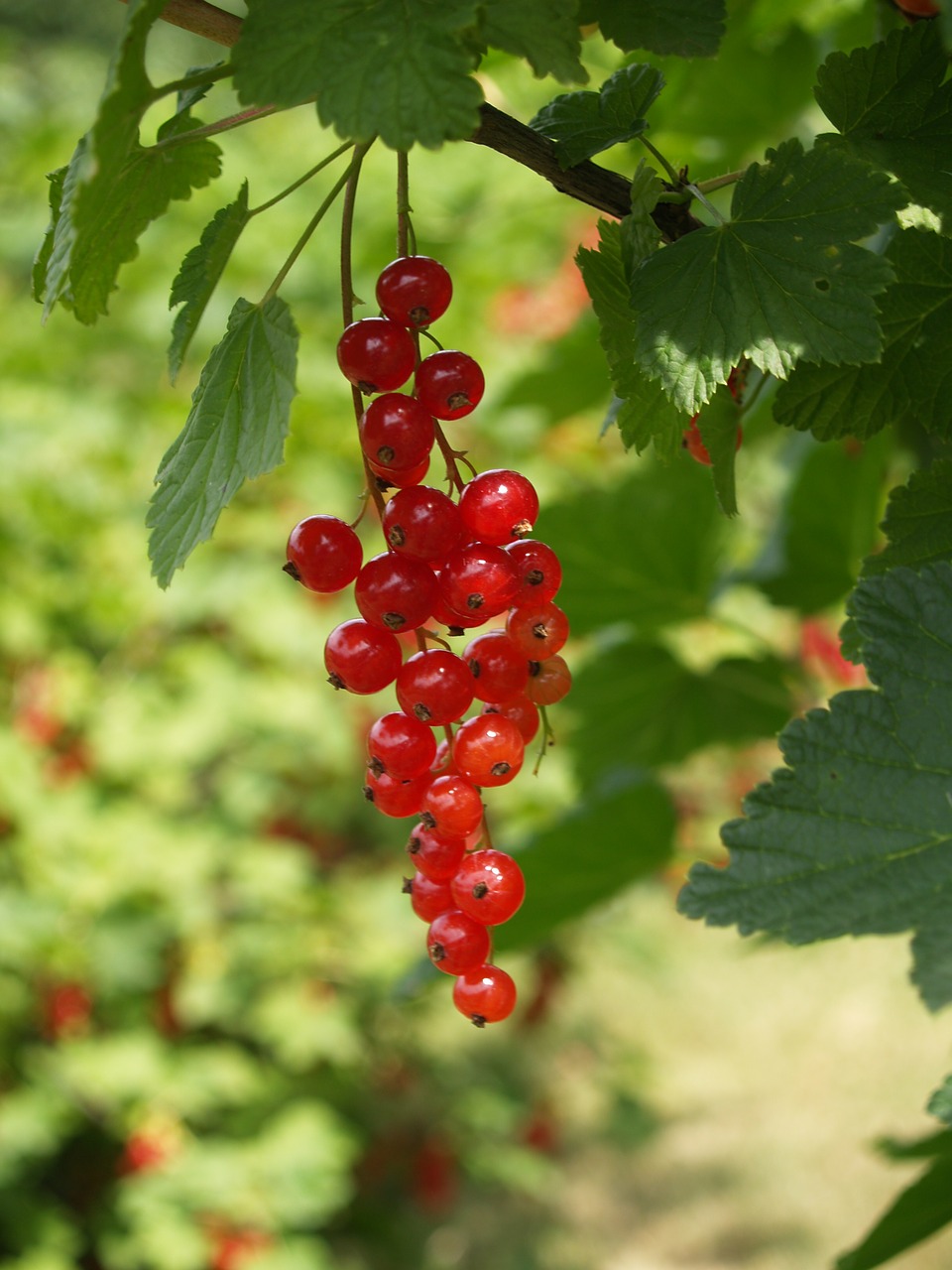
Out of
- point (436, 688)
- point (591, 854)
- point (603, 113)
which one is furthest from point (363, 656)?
point (591, 854)

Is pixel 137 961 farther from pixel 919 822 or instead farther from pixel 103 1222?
pixel 919 822

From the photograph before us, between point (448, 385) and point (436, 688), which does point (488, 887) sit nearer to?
point (436, 688)

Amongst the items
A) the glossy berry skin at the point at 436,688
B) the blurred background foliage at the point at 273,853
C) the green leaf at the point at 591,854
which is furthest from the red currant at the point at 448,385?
the blurred background foliage at the point at 273,853

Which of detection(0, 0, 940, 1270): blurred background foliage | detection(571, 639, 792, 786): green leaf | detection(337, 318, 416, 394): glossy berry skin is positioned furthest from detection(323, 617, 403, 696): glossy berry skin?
detection(0, 0, 940, 1270): blurred background foliage

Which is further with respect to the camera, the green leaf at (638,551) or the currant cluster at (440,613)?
the green leaf at (638,551)

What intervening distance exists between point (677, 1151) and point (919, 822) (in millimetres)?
3291

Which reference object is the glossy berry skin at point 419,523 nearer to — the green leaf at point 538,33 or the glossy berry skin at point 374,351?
the glossy berry skin at point 374,351

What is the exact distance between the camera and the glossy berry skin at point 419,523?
19.2 inches

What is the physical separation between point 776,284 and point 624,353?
7 cm

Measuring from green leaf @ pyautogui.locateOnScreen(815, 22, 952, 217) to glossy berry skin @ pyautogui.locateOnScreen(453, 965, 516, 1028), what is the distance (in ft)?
1.27

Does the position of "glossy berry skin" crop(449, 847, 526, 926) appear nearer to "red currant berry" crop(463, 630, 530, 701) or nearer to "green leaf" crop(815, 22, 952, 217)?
"red currant berry" crop(463, 630, 530, 701)

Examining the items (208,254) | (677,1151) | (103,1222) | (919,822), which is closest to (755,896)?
(919,822)

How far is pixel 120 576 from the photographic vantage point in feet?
7.91

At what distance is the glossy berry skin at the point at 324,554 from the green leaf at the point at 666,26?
0.77 feet
